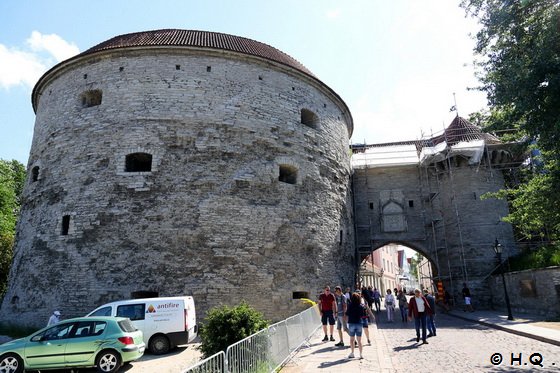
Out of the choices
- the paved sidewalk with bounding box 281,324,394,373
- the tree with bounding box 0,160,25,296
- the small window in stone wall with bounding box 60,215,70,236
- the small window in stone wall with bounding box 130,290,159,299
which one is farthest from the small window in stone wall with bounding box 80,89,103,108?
the paved sidewalk with bounding box 281,324,394,373

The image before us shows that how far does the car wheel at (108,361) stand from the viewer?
6820 millimetres

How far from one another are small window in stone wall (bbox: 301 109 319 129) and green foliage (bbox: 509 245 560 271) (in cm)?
944

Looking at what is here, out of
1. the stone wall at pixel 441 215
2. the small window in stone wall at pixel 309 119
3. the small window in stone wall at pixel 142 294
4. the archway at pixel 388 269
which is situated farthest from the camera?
the archway at pixel 388 269

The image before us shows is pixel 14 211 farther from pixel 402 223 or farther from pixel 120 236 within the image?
pixel 402 223

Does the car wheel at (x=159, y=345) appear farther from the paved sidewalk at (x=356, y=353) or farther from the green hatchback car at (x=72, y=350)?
the paved sidewalk at (x=356, y=353)

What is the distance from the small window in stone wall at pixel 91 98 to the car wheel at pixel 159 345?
30.7ft

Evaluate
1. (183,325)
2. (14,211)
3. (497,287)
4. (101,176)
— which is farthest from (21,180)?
(497,287)

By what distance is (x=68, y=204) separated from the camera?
12242 mm

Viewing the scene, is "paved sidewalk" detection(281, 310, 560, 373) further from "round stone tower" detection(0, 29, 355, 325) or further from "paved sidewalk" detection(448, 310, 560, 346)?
"round stone tower" detection(0, 29, 355, 325)

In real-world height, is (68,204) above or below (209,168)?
below

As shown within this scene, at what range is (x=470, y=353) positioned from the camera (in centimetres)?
695

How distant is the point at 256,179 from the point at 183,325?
18.7 feet

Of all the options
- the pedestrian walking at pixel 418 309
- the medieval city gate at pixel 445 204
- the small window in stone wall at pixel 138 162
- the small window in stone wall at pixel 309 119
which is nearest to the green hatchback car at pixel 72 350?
the pedestrian walking at pixel 418 309

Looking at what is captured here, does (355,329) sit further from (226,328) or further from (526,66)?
(526,66)
